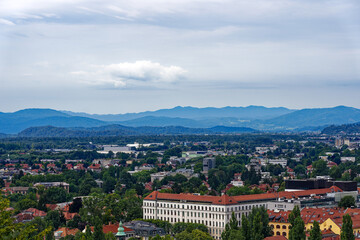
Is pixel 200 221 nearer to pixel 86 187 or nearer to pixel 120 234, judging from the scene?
pixel 120 234

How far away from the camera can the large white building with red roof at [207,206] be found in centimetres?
7794

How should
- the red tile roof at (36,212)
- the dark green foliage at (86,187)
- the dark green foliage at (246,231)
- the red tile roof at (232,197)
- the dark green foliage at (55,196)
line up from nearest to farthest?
the dark green foliage at (246,231) → the red tile roof at (232,197) → the red tile roof at (36,212) → the dark green foliage at (55,196) → the dark green foliage at (86,187)

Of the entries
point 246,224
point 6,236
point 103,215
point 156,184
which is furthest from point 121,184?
point 6,236

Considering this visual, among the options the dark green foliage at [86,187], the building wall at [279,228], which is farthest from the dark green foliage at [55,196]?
the building wall at [279,228]

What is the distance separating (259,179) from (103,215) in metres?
56.4

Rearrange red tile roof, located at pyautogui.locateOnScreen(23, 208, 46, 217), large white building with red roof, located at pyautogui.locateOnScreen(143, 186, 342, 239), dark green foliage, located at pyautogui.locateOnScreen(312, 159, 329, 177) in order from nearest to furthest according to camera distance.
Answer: large white building with red roof, located at pyautogui.locateOnScreen(143, 186, 342, 239) → red tile roof, located at pyautogui.locateOnScreen(23, 208, 46, 217) → dark green foliage, located at pyautogui.locateOnScreen(312, 159, 329, 177)

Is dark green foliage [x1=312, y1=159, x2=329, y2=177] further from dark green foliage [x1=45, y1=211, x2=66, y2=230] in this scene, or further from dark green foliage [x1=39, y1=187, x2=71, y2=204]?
dark green foliage [x1=45, y1=211, x2=66, y2=230]

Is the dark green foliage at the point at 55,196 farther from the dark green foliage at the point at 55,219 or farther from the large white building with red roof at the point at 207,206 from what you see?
the large white building with red roof at the point at 207,206

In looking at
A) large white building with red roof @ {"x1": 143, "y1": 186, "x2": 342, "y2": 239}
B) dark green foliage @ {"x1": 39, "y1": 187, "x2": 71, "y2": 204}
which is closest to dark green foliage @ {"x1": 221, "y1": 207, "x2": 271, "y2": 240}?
large white building with red roof @ {"x1": 143, "y1": 186, "x2": 342, "y2": 239}

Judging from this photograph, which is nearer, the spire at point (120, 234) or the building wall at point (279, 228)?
the spire at point (120, 234)

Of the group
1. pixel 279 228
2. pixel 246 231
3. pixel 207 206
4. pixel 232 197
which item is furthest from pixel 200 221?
pixel 246 231

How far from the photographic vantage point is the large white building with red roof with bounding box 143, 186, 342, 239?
77.9 m

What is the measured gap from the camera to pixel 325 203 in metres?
86.4

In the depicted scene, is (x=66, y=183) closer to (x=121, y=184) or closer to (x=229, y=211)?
(x=121, y=184)
